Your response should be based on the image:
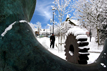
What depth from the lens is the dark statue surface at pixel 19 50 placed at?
616mm

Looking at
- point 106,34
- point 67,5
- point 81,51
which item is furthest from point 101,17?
point 81,51

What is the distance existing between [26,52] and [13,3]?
40cm

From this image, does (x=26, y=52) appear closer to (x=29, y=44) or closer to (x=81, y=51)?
(x=29, y=44)

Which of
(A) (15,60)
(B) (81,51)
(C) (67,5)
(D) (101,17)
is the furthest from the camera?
(C) (67,5)

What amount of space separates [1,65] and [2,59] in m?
0.05

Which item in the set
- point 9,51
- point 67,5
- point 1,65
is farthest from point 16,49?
point 67,5

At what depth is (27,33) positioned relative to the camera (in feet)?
2.26

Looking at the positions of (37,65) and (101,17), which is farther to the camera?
(101,17)

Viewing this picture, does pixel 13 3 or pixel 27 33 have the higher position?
pixel 13 3

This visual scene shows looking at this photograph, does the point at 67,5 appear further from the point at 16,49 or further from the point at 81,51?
the point at 16,49

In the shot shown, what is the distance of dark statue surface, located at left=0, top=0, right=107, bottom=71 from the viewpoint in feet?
2.02

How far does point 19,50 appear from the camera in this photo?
24.7 inches

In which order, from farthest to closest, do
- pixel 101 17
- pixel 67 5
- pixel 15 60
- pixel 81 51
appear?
pixel 67 5 < pixel 101 17 < pixel 81 51 < pixel 15 60

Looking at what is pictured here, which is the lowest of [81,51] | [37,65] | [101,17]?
[81,51]
